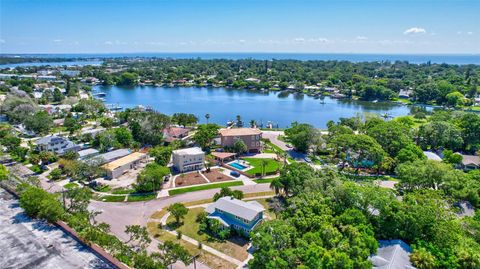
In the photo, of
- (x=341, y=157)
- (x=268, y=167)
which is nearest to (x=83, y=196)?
(x=268, y=167)

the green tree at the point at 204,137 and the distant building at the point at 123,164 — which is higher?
the green tree at the point at 204,137

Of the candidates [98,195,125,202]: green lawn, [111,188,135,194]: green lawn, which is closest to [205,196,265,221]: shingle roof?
[98,195,125,202]: green lawn

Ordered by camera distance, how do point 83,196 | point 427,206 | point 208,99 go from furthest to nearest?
1. point 208,99
2. point 83,196
3. point 427,206

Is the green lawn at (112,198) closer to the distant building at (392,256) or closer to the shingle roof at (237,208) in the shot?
the shingle roof at (237,208)

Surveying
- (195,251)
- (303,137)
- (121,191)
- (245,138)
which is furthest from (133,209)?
(303,137)

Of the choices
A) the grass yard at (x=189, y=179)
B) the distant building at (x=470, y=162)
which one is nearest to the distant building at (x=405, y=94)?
the distant building at (x=470, y=162)

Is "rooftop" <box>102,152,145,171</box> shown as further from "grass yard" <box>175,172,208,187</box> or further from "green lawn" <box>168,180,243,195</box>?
"green lawn" <box>168,180,243,195</box>

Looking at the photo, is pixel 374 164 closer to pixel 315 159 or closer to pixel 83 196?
pixel 315 159
